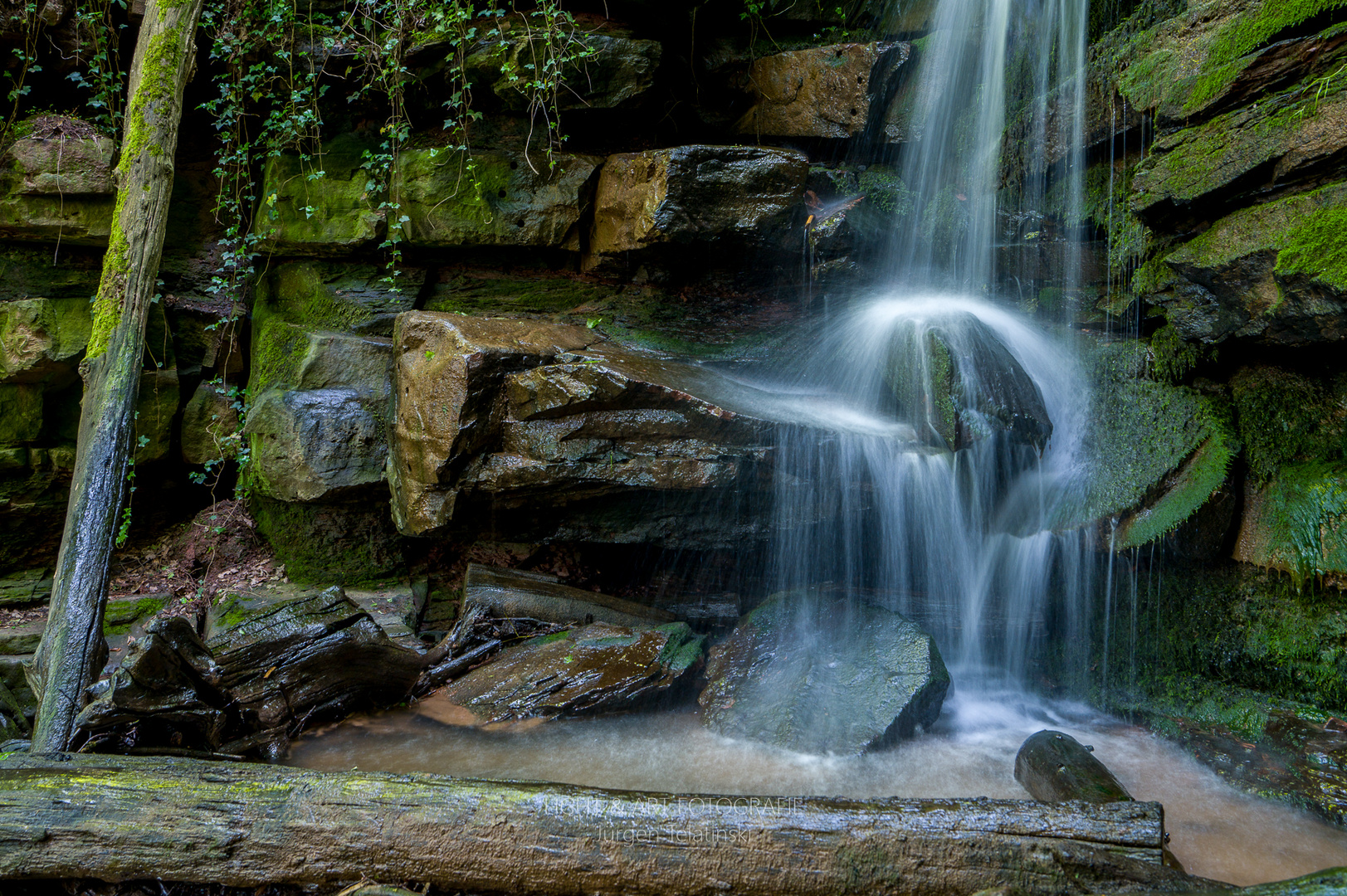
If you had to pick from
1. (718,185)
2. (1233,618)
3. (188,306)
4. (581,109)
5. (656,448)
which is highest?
(581,109)

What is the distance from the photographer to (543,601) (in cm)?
545

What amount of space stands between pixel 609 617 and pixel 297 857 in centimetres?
313

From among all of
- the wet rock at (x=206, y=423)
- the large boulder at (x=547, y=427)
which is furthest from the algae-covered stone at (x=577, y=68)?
the wet rock at (x=206, y=423)

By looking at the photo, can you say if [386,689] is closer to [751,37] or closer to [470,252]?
[470,252]

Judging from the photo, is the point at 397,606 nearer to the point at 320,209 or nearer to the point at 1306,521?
the point at 320,209

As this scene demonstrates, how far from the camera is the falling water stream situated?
3799mm

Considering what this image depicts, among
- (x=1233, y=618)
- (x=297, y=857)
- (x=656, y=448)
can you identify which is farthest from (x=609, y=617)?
(x=1233, y=618)

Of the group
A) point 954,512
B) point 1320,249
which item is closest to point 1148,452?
point 954,512

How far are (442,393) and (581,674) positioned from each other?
2.11 m

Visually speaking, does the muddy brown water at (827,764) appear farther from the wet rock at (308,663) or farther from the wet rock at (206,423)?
the wet rock at (206,423)

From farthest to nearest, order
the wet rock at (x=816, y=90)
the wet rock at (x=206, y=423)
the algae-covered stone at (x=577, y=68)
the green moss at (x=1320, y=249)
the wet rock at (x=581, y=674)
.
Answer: the wet rock at (x=816, y=90) → the wet rock at (x=206, y=423) → the algae-covered stone at (x=577, y=68) → the wet rock at (x=581, y=674) → the green moss at (x=1320, y=249)

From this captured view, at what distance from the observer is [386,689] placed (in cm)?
459

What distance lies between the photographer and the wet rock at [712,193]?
5680 millimetres

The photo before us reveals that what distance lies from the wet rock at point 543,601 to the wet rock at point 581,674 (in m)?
0.34
